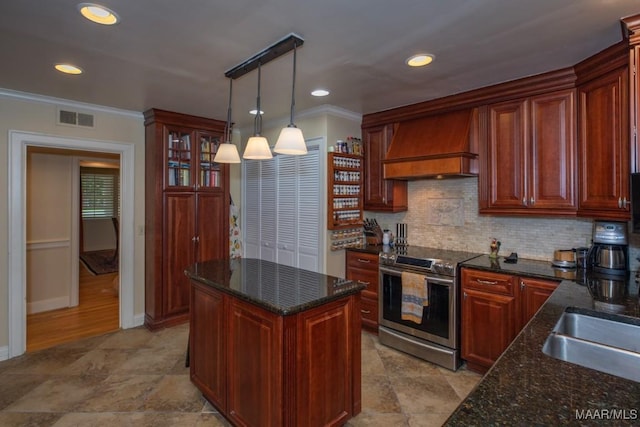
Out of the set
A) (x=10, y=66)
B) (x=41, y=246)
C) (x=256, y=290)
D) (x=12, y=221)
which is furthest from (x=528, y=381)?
(x=41, y=246)

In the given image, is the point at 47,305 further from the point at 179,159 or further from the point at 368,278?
the point at 368,278

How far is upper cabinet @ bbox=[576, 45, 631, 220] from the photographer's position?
220 centimetres

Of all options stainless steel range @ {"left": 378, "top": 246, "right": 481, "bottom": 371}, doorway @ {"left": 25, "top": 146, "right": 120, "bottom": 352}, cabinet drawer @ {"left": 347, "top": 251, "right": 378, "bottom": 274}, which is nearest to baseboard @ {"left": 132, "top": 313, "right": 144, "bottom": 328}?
doorway @ {"left": 25, "top": 146, "right": 120, "bottom": 352}

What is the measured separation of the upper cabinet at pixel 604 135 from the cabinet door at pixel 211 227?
376cm

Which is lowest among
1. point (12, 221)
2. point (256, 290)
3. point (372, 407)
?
point (372, 407)

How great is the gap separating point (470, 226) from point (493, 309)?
3.39ft

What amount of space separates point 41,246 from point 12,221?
145cm

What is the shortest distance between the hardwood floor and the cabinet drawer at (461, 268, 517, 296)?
3837 millimetres

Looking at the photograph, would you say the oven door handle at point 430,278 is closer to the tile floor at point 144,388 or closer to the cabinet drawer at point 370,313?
the cabinet drawer at point 370,313

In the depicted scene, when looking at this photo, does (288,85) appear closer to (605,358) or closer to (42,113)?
(42,113)

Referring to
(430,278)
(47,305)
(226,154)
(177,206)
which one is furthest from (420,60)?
(47,305)

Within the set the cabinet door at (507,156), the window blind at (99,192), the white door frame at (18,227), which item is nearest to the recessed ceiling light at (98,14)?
the white door frame at (18,227)

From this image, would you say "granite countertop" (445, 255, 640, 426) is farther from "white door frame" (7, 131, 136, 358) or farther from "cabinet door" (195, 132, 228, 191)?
"white door frame" (7, 131, 136, 358)

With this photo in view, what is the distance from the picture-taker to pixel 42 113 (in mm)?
3311
